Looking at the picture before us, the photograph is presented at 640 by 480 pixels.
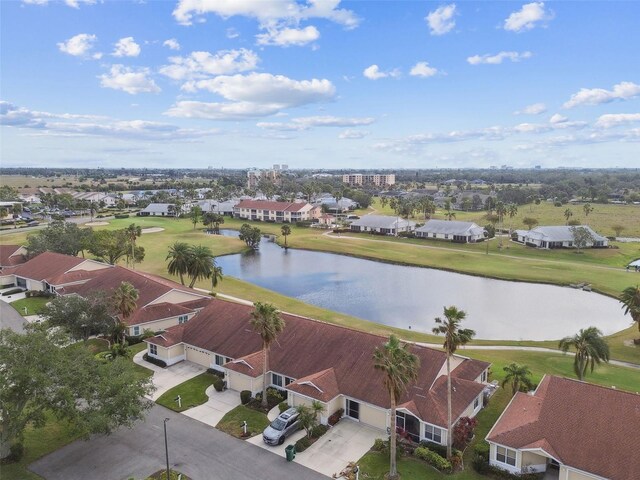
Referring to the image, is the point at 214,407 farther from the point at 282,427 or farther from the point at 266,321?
the point at 266,321

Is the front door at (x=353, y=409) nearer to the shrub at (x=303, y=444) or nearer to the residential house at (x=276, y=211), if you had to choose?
the shrub at (x=303, y=444)

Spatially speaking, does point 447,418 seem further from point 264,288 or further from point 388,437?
point 264,288

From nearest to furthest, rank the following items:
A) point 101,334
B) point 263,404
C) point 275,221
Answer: point 263,404 < point 101,334 < point 275,221

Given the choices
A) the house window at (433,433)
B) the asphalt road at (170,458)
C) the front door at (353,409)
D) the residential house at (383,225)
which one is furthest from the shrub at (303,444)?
the residential house at (383,225)

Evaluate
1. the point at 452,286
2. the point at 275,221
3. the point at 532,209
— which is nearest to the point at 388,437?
the point at 452,286

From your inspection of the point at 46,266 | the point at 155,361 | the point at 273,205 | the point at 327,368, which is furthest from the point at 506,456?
the point at 273,205

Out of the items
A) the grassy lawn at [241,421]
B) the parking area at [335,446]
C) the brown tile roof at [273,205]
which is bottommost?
the parking area at [335,446]
